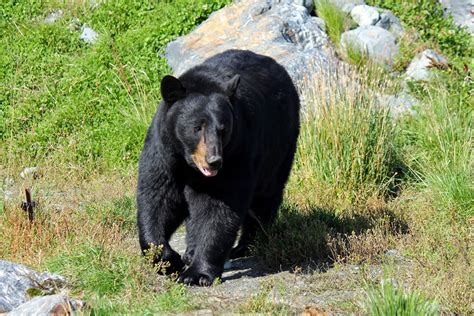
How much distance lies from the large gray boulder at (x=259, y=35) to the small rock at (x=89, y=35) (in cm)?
131

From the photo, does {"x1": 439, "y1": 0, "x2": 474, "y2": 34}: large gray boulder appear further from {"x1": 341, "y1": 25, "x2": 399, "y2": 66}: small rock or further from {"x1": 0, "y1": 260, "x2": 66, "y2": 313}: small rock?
{"x1": 0, "y1": 260, "x2": 66, "y2": 313}: small rock

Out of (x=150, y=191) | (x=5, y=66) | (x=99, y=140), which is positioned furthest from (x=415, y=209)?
(x=5, y=66)

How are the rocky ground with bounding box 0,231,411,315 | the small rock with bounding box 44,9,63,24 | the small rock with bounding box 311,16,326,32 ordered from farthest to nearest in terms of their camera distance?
the small rock with bounding box 44,9,63,24 < the small rock with bounding box 311,16,326,32 < the rocky ground with bounding box 0,231,411,315

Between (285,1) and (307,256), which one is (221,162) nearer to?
(307,256)

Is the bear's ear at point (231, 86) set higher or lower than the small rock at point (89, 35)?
higher

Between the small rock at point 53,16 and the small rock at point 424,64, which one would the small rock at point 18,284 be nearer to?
the small rock at point 424,64

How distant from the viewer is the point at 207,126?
21.6 feet

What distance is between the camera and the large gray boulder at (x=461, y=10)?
13398 mm

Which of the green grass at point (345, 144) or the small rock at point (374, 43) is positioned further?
the small rock at point (374, 43)

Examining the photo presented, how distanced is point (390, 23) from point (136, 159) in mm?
4520

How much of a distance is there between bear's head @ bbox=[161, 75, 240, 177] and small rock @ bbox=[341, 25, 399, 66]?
5919mm

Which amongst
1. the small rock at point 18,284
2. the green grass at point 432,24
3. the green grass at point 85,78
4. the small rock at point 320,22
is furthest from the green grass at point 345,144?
the small rock at point 18,284

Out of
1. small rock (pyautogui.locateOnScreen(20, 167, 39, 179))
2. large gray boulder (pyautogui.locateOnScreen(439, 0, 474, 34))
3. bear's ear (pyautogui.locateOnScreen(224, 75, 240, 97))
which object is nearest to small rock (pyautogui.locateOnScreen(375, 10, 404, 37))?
large gray boulder (pyautogui.locateOnScreen(439, 0, 474, 34))

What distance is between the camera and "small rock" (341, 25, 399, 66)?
12.5 m
